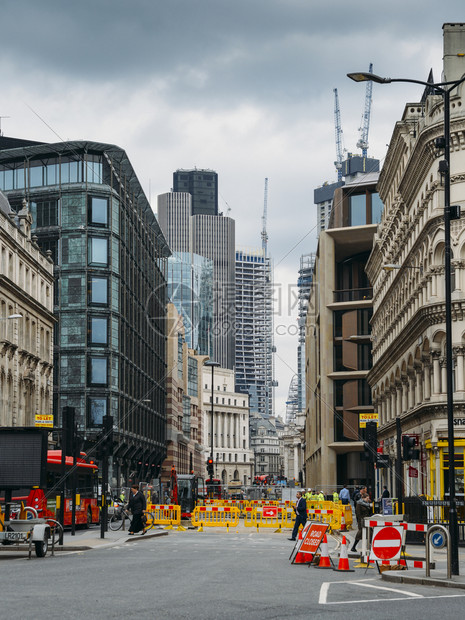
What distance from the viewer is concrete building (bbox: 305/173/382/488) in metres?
86.8

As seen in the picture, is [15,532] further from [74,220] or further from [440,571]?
[74,220]

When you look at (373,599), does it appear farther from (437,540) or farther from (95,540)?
(95,540)

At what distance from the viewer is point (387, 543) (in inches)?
820

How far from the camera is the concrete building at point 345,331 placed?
285 ft

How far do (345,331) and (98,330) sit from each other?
20.9 m

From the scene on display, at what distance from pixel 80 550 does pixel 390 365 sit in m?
32.3

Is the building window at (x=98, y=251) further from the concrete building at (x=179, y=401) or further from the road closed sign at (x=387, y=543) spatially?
the road closed sign at (x=387, y=543)

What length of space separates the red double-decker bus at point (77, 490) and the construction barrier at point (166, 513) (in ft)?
9.97

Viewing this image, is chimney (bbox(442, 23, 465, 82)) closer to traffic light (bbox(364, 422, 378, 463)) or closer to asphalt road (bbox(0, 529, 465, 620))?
traffic light (bbox(364, 422, 378, 463))

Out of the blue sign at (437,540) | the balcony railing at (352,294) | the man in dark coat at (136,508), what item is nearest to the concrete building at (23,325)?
the man in dark coat at (136,508)

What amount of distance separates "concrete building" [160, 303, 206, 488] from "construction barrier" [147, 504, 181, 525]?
208 feet

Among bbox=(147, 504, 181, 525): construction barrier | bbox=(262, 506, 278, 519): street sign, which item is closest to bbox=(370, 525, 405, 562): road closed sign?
bbox=(147, 504, 181, 525): construction barrier

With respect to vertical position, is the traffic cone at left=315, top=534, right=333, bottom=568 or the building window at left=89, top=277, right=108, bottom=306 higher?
the building window at left=89, top=277, right=108, bottom=306

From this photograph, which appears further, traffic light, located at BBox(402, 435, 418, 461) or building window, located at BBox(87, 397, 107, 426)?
building window, located at BBox(87, 397, 107, 426)
